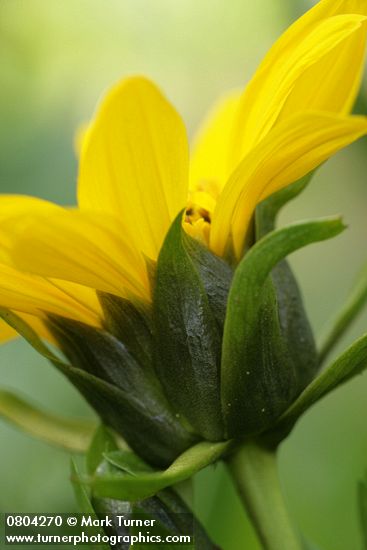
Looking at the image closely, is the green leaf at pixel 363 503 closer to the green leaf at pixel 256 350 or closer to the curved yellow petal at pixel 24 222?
the green leaf at pixel 256 350

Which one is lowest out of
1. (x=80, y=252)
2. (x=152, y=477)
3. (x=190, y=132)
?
(x=190, y=132)

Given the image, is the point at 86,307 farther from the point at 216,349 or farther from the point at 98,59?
the point at 98,59

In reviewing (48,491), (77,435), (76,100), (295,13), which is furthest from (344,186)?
(77,435)

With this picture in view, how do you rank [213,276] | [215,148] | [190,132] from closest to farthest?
[213,276], [215,148], [190,132]

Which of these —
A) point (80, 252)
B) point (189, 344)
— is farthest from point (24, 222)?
point (189, 344)

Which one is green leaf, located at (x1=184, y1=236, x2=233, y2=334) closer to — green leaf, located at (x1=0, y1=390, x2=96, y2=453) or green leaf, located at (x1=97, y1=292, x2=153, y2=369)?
green leaf, located at (x1=97, y1=292, x2=153, y2=369)

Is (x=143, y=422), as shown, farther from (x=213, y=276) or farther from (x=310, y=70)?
(x=310, y=70)
